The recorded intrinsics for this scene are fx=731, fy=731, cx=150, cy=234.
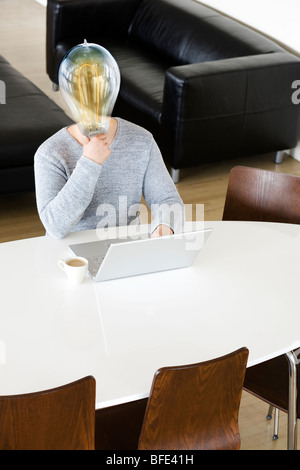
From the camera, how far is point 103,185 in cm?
231

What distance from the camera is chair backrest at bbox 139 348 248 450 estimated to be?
63.2 inches

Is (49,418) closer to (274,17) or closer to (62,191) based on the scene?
(62,191)

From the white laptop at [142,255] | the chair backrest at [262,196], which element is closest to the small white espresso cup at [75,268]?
the white laptop at [142,255]

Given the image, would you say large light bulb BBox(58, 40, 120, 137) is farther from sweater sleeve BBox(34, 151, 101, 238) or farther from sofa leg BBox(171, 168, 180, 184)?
sofa leg BBox(171, 168, 180, 184)

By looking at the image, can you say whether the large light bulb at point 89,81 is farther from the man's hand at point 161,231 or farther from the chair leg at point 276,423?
the chair leg at point 276,423

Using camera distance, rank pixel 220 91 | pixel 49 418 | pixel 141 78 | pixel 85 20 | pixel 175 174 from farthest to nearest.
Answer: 1. pixel 85 20
2. pixel 141 78
3. pixel 175 174
4. pixel 220 91
5. pixel 49 418

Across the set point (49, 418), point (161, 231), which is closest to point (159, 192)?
point (161, 231)

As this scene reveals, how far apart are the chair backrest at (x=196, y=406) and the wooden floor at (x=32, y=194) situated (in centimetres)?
70

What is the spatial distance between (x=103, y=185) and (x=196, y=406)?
87 centimetres

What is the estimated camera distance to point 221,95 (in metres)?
→ 4.05

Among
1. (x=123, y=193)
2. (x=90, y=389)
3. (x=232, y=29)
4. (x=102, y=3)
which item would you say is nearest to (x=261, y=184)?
(x=123, y=193)

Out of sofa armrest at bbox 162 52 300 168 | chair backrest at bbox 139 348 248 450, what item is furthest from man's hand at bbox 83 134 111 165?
sofa armrest at bbox 162 52 300 168

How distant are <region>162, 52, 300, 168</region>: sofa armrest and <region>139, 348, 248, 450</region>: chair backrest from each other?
96.9 inches

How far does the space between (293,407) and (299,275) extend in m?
0.38
